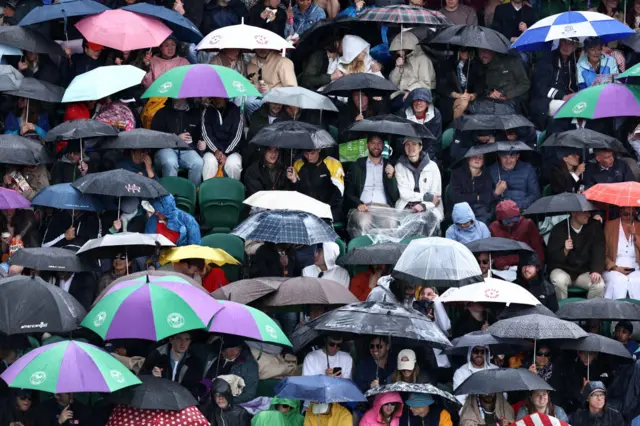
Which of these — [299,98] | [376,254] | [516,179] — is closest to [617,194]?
[516,179]

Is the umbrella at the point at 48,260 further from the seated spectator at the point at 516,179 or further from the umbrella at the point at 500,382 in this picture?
the seated spectator at the point at 516,179

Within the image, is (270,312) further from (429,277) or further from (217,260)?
(429,277)

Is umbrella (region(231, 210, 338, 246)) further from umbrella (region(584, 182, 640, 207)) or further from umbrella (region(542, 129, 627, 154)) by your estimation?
umbrella (region(542, 129, 627, 154))

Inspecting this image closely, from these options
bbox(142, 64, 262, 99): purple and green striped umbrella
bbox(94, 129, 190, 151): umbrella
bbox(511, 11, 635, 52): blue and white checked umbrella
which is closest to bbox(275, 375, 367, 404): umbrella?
bbox(94, 129, 190, 151): umbrella

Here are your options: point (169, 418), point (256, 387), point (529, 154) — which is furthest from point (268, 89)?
point (169, 418)

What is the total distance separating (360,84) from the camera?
24281 millimetres

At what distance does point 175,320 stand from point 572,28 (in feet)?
26.5

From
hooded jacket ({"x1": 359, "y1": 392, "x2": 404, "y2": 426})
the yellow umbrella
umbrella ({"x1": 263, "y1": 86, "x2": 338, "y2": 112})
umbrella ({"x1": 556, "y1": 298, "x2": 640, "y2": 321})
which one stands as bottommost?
hooded jacket ({"x1": 359, "y1": 392, "x2": 404, "y2": 426})

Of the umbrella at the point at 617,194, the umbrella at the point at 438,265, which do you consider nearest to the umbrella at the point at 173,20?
the umbrella at the point at 617,194

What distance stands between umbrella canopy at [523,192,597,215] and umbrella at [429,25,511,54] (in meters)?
3.18

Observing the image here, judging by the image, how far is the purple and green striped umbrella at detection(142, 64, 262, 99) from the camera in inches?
915

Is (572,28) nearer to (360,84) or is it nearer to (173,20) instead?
(360,84)

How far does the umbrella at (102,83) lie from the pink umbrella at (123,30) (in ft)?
1.27

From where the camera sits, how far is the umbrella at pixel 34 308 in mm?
18625
